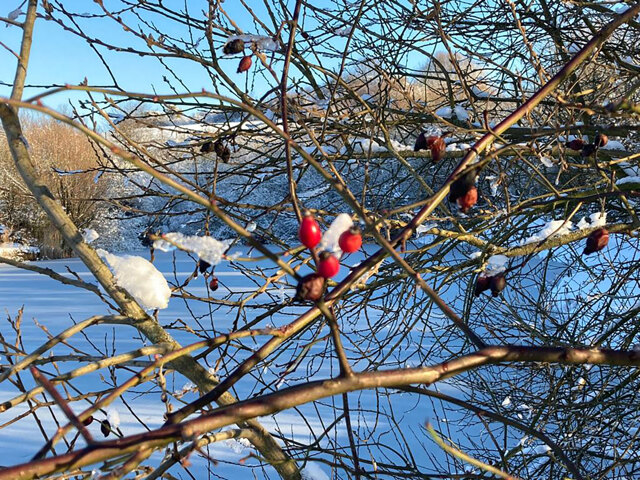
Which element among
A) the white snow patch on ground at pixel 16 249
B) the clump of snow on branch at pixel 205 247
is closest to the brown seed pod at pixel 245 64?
the clump of snow on branch at pixel 205 247

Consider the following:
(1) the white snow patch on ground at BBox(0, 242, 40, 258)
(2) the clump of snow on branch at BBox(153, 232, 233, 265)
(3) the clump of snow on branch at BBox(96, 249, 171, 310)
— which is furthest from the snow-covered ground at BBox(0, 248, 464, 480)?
(1) the white snow patch on ground at BBox(0, 242, 40, 258)

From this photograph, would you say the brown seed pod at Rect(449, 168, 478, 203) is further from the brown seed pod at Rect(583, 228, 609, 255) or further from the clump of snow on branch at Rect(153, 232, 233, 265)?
the brown seed pod at Rect(583, 228, 609, 255)

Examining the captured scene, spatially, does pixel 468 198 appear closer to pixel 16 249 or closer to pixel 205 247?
pixel 205 247

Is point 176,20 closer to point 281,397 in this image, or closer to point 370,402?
point 281,397

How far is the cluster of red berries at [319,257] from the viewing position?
56 centimetres

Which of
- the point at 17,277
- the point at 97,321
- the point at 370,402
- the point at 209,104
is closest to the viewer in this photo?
the point at 97,321

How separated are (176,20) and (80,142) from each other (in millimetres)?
15553

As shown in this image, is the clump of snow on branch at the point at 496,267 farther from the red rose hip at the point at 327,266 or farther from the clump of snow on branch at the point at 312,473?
the clump of snow on branch at the point at 312,473

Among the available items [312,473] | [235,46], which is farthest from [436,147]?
[312,473]

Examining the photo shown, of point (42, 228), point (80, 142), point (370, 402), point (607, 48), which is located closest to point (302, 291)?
point (607, 48)

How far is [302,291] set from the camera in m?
0.56

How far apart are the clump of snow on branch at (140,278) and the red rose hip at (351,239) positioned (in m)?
0.36

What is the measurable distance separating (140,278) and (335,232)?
380 mm

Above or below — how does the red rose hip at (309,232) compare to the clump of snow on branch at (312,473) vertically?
below
